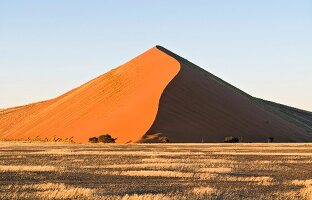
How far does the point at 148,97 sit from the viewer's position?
8194cm

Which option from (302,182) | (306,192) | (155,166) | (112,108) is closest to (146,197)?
(306,192)

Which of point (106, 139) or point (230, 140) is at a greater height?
point (106, 139)

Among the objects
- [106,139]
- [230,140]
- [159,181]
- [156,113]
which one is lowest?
[159,181]

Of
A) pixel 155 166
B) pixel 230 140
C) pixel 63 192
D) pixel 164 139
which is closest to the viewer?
pixel 63 192

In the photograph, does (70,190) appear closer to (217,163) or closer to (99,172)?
(99,172)

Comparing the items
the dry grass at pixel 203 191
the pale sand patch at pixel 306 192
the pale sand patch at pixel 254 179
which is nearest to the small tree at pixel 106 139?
the pale sand patch at pixel 254 179

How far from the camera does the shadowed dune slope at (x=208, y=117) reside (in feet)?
237

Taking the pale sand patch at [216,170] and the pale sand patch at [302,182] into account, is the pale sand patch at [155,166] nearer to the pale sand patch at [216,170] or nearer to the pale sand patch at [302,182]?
the pale sand patch at [216,170]

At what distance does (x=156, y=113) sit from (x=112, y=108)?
1045 cm

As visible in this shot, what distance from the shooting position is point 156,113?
247 feet

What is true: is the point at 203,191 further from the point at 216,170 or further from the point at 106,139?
the point at 106,139

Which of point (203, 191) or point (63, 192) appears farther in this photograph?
point (203, 191)

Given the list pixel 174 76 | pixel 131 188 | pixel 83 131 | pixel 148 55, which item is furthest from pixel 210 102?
pixel 131 188

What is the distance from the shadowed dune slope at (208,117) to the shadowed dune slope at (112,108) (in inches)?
57.6
